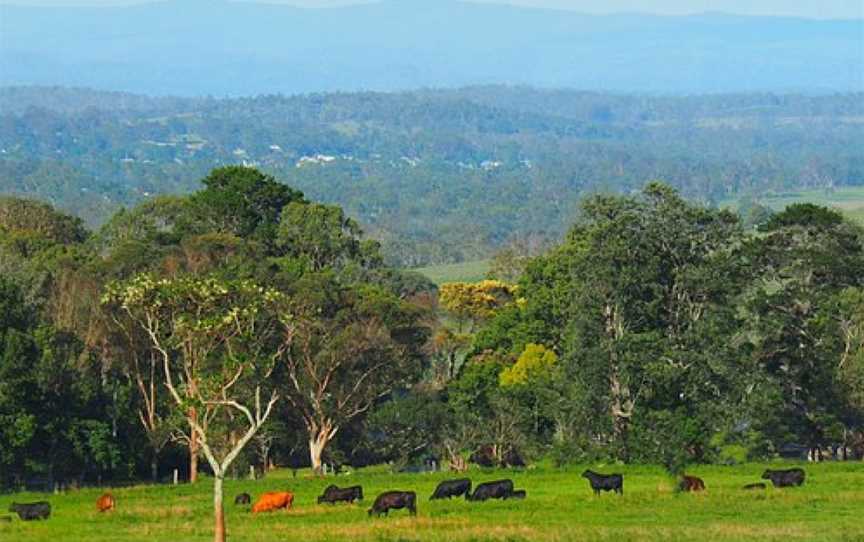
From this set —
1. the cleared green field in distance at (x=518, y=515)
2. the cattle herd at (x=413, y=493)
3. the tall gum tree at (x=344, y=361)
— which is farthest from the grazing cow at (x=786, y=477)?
the tall gum tree at (x=344, y=361)

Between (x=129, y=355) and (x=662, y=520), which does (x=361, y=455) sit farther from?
(x=662, y=520)

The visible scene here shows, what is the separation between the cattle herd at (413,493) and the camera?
110 ft

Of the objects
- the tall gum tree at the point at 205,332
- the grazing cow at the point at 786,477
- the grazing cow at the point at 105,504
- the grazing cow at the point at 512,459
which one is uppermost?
the tall gum tree at the point at 205,332

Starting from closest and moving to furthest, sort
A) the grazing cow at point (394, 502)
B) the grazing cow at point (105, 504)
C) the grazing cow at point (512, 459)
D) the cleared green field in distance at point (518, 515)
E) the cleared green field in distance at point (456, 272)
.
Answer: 1. the cleared green field in distance at point (518, 515)
2. the grazing cow at point (394, 502)
3. the grazing cow at point (105, 504)
4. the grazing cow at point (512, 459)
5. the cleared green field in distance at point (456, 272)

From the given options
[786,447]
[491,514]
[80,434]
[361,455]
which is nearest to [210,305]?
[491,514]

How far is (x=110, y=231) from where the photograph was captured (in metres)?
74.3

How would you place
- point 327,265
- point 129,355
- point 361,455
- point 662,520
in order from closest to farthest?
point 662,520 → point 129,355 → point 361,455 → point 327,265

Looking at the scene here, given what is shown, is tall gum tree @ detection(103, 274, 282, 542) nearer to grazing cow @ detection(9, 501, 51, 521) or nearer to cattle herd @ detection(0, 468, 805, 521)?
cattle herd @ detection(0, 468, 805, 521)

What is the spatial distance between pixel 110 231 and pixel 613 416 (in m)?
33.4

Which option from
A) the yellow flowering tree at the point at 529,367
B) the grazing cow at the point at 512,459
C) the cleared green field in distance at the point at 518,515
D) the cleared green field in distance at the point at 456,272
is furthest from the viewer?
the cleared green field in distance at the point at 456,272

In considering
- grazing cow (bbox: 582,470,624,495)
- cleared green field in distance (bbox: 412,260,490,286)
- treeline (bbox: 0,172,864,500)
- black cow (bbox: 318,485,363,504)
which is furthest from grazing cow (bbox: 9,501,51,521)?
cleared green field in distance (bbox: 412,260,490,286)

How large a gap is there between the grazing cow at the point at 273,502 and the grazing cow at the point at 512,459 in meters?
17.2

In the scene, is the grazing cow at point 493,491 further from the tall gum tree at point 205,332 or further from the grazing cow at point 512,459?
the grazing cow at point 512,459

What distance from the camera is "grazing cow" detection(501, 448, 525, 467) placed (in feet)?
170
